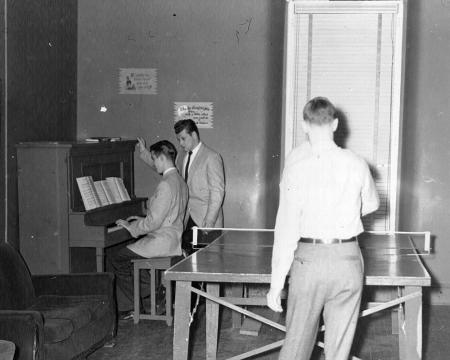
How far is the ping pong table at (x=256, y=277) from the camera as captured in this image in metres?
3.80

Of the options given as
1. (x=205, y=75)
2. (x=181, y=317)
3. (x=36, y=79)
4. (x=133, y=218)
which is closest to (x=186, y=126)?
(x=205, y=75)

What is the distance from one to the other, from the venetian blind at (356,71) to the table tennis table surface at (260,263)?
1.58 metres

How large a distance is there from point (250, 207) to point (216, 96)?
1136mm

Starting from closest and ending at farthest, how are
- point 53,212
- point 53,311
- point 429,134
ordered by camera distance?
point 53,311
point 53,212
point 429,134

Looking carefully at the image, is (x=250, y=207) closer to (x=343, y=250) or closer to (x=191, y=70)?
(x=191, y=70)

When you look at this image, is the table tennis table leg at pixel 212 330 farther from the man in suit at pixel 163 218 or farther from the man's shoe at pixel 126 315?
the man's shoe at pixel 126 315

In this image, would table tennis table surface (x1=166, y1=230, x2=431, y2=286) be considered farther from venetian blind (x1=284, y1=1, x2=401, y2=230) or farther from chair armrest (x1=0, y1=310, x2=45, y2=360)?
venetian blind (x1=284, y1=1, x2=401, y2=230)

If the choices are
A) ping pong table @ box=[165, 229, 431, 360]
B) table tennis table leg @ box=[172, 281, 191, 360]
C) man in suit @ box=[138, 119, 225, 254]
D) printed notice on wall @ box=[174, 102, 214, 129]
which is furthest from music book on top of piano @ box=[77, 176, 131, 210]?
table tennis table leg @ box=[172, 281, 191, 360]

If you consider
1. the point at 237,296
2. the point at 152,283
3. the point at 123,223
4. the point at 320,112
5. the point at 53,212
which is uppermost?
the point at 320,112

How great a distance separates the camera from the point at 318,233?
332 centimetres

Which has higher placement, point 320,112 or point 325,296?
point 320,112

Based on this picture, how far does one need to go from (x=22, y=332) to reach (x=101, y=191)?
257 centimetres

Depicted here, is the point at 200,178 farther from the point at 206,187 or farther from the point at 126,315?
the point at 126,315

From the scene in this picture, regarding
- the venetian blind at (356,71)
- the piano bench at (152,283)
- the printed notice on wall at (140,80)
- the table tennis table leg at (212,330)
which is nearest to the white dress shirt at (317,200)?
the table tennis table leg at (212,330)
